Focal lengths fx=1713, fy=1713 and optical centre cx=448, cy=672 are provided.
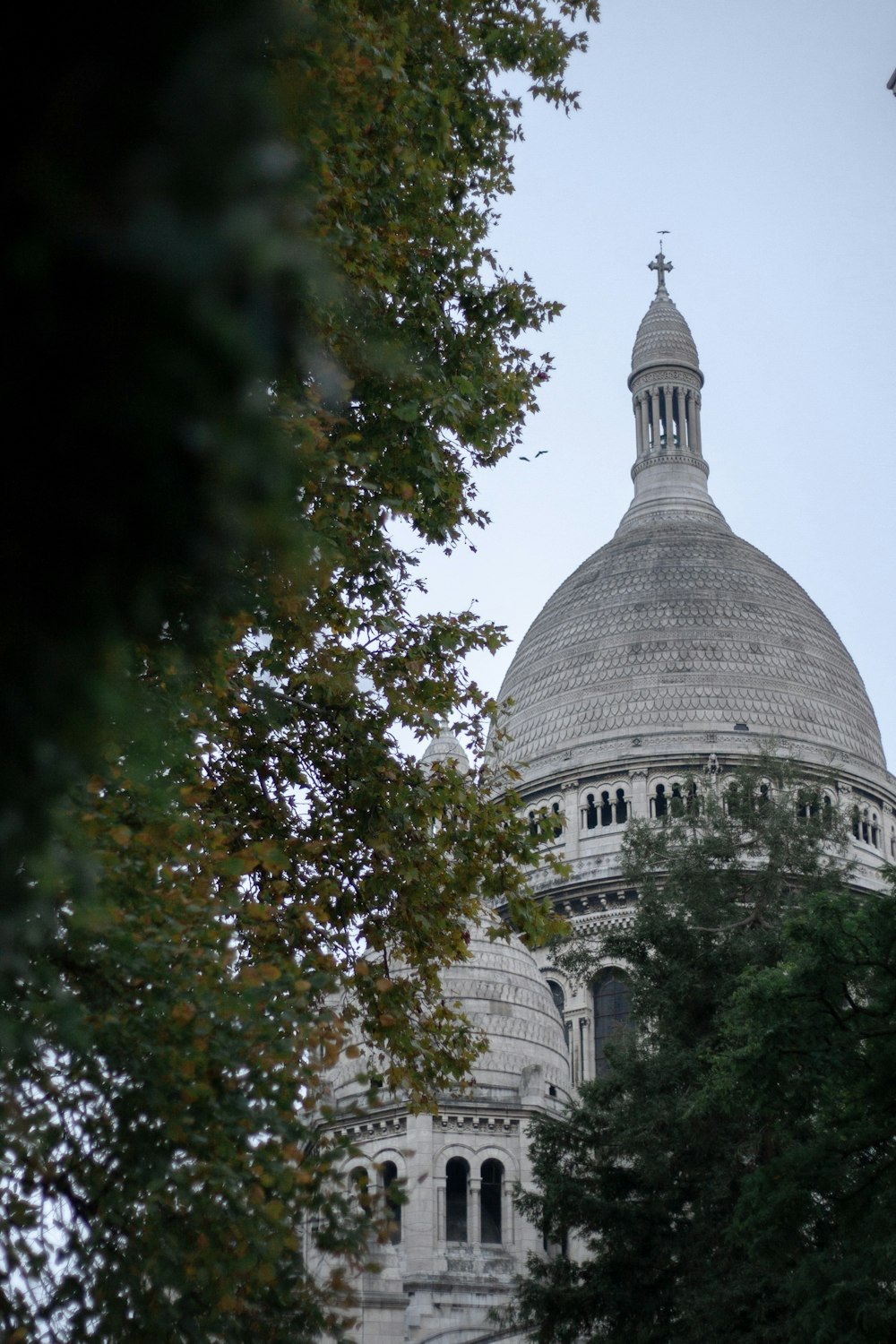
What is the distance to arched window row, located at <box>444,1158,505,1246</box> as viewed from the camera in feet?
157

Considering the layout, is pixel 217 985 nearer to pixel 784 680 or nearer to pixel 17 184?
pixel 17 184

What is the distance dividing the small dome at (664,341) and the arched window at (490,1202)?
56900 mm

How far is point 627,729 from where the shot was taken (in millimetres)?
77562

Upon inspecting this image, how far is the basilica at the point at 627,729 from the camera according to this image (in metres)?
48.7

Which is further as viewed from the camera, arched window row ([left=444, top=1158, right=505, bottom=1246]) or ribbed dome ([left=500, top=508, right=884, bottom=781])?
ribbed dome ([left=500, top=508, right=884, bottom=781])

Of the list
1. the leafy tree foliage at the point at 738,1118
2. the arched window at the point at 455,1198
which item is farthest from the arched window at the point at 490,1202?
the leafy tree foliage at the point at 738,1118

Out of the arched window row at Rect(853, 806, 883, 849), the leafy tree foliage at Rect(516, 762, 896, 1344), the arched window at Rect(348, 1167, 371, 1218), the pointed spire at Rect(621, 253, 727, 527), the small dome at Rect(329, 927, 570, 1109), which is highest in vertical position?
the pointed spire at Rect(621, 253, 727, 527)

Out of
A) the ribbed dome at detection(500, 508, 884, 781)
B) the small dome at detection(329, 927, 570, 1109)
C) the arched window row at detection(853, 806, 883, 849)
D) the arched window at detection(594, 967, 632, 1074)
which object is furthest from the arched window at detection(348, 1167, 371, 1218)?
the ribbed dome at detection(500, 508, 884, 781)

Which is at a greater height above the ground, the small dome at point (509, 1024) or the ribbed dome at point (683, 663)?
the ribbed dome at point (683, 663)

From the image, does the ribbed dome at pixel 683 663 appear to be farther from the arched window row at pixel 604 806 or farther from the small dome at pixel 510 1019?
the small dome at pixel 510 1019

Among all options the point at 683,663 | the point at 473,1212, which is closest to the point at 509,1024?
the point at 473,1212

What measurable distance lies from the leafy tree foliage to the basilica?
45.1 feet

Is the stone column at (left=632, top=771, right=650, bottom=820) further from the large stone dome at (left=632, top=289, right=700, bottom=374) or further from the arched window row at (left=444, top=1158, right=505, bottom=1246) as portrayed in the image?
the large stone dome at (left=632, top=289, right=700, bottom=374)

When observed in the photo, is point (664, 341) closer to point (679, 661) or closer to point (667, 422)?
point (667, 422)
